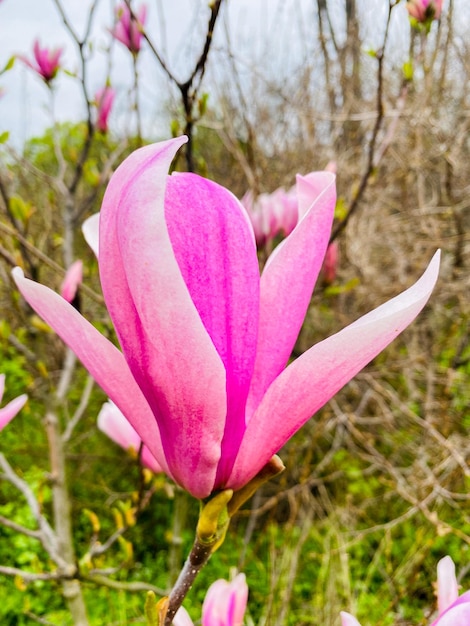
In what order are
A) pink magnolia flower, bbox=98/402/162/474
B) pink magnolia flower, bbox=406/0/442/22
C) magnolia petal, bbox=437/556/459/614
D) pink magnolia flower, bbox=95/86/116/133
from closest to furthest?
magnolia petal, bbox=437/556/459/614
pink magnolia flower, bbox=98/402/162/474
pink magnolia flower, bbox=406/0/442/22
pink magnolia flower, bbox=95/86/116/133

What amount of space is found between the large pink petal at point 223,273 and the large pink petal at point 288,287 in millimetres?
→ 11

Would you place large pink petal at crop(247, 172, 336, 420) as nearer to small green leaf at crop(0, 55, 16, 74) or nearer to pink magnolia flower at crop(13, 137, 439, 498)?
pink magnolia flower at crop(13, 137, 439, 498)

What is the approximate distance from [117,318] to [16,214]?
37.8 inches

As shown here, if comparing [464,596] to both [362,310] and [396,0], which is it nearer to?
[396,0]

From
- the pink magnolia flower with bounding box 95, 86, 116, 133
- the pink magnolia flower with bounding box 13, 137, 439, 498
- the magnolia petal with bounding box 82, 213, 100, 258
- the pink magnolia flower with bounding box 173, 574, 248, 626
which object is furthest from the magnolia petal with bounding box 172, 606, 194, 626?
the pink magnolia flower with bounding box 95, 86, 116, 133

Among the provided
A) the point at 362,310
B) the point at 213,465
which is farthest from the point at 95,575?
the point at 362,310

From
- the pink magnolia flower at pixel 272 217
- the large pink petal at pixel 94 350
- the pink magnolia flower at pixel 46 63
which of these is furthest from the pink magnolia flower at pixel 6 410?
the pink magnolia flower at pixel 46 63

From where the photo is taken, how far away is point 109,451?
3.71 metres

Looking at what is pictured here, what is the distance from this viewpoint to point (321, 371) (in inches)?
12.1

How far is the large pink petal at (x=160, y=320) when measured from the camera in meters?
0.28

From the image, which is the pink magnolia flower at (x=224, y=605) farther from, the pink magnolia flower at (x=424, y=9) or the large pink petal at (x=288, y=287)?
the pink magnolia flower at (x=424, y=9)

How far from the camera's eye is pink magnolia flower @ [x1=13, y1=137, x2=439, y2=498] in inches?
11.4

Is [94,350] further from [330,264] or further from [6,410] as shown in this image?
[330,264]

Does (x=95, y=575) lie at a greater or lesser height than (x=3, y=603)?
greater
